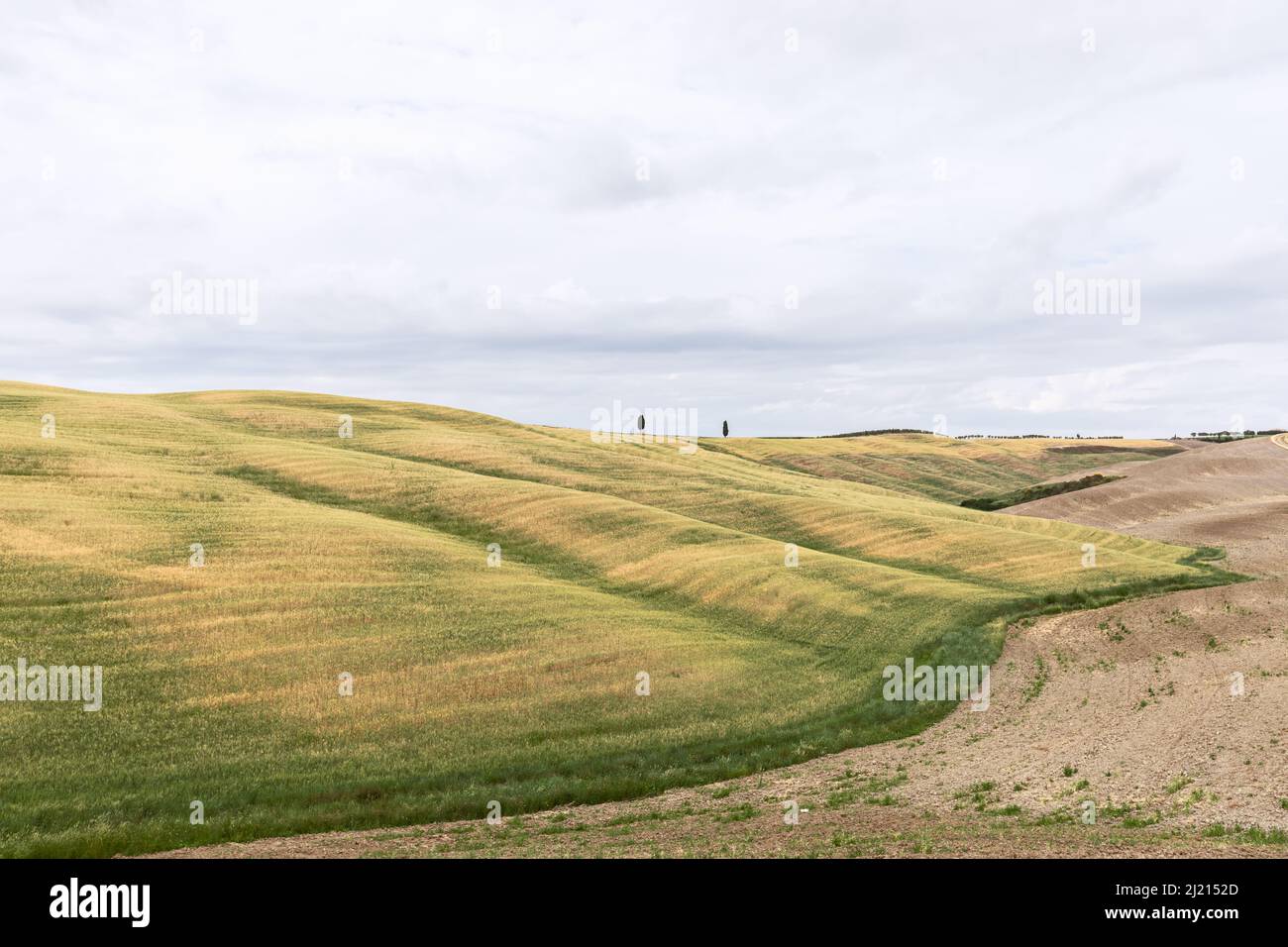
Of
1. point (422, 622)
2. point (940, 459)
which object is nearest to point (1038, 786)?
point (422, 622)

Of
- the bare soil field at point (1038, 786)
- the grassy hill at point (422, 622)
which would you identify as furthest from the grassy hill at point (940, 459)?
the bare soil field at point (1038, 786)

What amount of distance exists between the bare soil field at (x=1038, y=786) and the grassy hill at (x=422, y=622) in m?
1.74

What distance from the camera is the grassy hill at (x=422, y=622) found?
22312mm

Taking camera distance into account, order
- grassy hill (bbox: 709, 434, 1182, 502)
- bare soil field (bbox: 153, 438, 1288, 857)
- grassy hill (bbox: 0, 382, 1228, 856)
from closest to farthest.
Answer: bare soil field (bbox: 153, 438, 1288, 857)
grassy hill (bbox: 0, 382, 1228, 856)
grassy hill (bbox: 709, 434, 1182, 502)

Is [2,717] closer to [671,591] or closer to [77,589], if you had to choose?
[77,589]

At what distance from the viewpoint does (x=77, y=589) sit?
107 feet

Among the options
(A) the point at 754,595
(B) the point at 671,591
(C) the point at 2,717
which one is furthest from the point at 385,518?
(C) the point at 2,717

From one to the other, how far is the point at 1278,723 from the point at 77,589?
40.8 metres

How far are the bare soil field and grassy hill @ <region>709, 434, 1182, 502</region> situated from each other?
8971 centimetres

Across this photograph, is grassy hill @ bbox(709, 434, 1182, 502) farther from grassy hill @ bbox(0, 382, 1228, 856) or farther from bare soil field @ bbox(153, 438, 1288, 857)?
bare soil field @ bbox(153, 438, 1288, 857)

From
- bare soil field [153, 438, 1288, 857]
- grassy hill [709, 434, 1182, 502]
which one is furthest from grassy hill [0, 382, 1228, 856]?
grassy hill [709, 434, 1182, 502]

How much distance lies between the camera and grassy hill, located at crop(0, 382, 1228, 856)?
878 inches

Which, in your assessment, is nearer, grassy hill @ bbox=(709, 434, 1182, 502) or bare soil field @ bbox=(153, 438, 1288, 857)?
bare soil field @ bbox=(153, 438, 1288, 857)

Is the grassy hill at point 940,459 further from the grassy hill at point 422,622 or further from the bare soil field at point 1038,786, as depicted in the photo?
the bare soil field at point 1038,786
